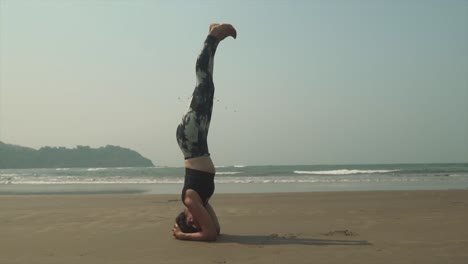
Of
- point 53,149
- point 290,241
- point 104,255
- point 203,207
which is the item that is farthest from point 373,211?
point 53,149

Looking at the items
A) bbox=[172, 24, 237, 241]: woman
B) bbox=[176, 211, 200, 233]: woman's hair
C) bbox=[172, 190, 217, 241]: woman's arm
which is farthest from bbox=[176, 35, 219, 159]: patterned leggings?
bbox=[176, 211, 200, 233]: woman's hair

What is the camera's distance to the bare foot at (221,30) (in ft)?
23.2

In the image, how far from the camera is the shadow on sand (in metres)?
6.25

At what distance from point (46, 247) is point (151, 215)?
3.75 metres

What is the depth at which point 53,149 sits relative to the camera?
10831 cm

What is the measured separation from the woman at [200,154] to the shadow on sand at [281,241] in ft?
0.96

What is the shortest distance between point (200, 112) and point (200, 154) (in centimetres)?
63

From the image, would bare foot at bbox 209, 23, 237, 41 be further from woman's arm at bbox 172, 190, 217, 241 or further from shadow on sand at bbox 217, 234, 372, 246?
shadow on sand at bbox 217, 234, 372, 246

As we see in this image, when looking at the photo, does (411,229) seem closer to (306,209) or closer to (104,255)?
(306,209)

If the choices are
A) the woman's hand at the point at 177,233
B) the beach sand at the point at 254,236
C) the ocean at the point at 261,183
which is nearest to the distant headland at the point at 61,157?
the ocean at the point at 261,183

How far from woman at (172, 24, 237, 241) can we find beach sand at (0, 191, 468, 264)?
280 millimetres

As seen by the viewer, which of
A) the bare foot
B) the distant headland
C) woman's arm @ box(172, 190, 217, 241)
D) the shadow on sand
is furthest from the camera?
the distant headland

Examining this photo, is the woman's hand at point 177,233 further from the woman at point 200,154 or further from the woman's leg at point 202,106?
the woman's leg at point 202,106

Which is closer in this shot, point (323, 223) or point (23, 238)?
point (23, 238)
